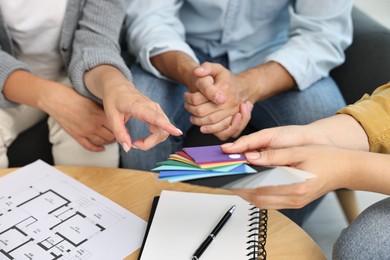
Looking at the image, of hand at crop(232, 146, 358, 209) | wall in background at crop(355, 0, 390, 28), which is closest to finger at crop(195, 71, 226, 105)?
hand at crop(232, 146, 358, 209)

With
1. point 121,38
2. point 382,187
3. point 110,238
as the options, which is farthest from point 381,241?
point 121,38

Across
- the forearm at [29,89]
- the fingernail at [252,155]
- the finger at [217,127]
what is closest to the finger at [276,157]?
the fingernail at [252,155]

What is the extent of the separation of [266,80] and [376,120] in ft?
1.19

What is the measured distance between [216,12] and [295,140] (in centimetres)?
56

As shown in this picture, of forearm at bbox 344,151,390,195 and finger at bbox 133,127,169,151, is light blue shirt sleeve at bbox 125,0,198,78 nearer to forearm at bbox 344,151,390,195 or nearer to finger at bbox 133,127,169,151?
finger at bbox 133,127,169,151

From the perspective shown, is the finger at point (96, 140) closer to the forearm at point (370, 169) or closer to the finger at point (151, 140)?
the finger at point (151, 140)

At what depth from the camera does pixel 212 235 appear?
2.41 feet

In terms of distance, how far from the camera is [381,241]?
69 cm

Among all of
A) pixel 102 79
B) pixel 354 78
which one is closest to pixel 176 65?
pixel 102 79

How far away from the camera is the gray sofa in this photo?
114 centimetres

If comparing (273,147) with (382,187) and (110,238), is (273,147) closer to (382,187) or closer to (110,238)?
(382,187)

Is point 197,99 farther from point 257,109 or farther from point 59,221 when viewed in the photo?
point 59,221

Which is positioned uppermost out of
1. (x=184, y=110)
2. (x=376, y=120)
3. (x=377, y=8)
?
(x=376, y=120)

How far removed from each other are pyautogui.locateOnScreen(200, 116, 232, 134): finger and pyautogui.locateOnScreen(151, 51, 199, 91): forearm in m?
0.13
